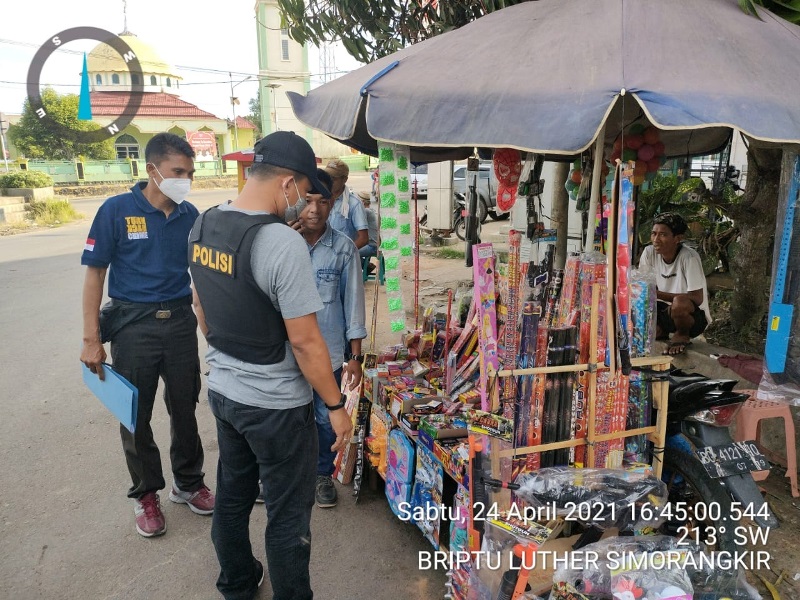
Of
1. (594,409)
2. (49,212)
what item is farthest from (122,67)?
(594,409)

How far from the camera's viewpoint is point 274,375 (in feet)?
6.38

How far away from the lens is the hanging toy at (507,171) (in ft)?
10.1

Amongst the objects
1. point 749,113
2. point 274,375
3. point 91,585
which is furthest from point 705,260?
point 91,585

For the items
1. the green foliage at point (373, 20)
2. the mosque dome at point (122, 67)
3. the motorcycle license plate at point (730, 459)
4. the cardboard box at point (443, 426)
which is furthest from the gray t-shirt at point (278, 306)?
the mosque dome at point (122, 67)

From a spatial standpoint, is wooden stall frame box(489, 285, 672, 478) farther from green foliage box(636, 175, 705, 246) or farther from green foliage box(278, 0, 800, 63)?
green foliage box(636, 175, 705, 246)

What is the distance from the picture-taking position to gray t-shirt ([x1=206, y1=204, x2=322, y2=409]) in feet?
5.90

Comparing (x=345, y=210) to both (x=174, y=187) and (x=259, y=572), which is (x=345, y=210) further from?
(x=259, y=572)

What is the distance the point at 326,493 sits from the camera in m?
3.15

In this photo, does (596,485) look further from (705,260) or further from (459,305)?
Answer: (705,260)

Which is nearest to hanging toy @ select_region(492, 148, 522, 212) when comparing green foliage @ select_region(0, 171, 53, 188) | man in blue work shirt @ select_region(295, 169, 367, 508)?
man in blue work shirt @ select_region(295, 169, 367, 508)

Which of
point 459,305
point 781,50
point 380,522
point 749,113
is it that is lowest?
point 380,522

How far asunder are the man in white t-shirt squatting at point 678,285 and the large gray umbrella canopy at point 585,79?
167 cm

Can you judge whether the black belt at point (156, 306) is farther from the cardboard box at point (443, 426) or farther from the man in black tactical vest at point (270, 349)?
the cardboard box at point (443, 426)

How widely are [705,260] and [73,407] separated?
6160mm
